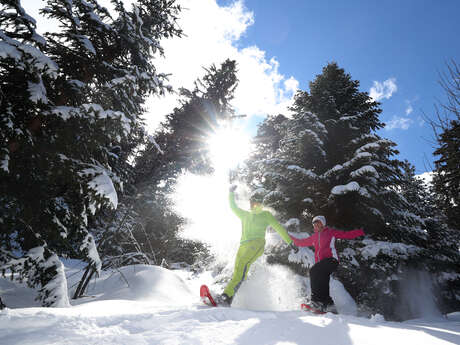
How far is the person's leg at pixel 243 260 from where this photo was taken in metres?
3.94

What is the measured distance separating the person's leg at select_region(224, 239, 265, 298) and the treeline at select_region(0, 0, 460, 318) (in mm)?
2369

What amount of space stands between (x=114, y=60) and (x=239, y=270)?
20.5 feet

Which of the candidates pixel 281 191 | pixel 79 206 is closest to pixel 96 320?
pixel 79 206

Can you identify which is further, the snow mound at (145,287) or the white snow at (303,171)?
the white snow at (303,171)

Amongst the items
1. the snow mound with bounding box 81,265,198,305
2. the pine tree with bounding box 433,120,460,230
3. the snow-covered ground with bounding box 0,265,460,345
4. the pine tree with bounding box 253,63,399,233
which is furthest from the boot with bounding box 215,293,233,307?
the pine tree with bounding box 433,120,460,230

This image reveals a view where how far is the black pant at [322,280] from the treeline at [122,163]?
1956 mm

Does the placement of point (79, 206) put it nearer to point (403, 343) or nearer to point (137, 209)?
point (403, 343)

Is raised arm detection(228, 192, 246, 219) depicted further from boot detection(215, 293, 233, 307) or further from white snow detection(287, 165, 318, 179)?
white snow detection(287, 165, 318, 179)

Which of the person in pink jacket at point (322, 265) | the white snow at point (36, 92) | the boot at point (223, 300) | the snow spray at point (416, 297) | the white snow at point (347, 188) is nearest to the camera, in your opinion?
the white snow at point (36, 92)

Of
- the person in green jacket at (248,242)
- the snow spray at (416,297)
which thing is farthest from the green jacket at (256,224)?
the snow spray at (416,297)

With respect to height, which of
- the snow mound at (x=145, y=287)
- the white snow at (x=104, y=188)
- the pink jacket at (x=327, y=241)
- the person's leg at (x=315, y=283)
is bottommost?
the snow mound at (x=145, y=287)

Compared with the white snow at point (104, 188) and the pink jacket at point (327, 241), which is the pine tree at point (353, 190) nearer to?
the pink jacket at point (327, 241)

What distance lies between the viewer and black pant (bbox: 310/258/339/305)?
156 inches

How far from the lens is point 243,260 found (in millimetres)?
4078
